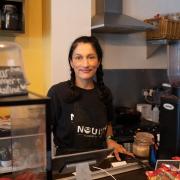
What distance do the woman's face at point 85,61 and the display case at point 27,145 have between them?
2.32 feet

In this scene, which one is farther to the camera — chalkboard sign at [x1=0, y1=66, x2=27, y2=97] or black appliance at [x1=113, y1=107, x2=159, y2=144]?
black appliance at [x1=113, y1=107, x2=159, y2=144]

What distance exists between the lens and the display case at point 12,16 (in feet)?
7.17

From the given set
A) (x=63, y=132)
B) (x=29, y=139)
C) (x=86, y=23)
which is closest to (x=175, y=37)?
(x=86, y=23)

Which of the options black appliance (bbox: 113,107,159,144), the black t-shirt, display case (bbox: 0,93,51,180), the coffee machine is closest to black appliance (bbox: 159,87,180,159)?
the coffee machine

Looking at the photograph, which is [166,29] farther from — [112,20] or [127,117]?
[127,117]

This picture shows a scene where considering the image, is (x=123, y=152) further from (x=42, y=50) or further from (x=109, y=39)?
(x=109, y=39)

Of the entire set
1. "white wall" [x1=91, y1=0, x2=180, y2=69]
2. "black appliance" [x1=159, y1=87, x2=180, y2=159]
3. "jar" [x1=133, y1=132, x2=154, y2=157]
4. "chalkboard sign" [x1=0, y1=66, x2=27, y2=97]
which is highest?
"white wall" [x1=91, y1=0, x2=180, y2=69]

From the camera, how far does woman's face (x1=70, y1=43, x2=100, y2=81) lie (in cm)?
165

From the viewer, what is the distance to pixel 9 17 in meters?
2.18

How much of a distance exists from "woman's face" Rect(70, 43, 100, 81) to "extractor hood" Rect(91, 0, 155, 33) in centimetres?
84

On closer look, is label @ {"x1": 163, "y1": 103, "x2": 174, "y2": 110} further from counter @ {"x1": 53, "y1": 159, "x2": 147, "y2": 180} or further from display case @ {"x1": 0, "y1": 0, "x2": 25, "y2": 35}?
display case @ {"x1": 0, "y1": 0, "x2": 25, "y2": 35}

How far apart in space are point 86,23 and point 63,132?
1.18 metres

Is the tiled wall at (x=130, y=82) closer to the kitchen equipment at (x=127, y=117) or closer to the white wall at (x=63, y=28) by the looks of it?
the kitchen equipment at (x=127, y=117)

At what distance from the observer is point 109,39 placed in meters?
2.97
